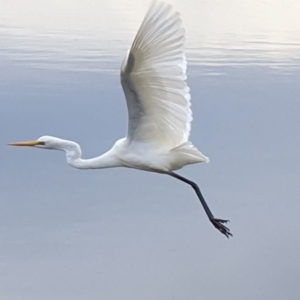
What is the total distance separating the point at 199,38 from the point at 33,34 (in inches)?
69.7

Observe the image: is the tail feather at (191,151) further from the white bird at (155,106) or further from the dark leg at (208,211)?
the dark leg at (208,211)

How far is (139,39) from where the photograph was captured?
4.90 metres

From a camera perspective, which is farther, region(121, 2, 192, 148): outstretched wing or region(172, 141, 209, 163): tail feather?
region(172, 141, 209, 163): tail feather

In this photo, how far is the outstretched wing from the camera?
490 centimetres

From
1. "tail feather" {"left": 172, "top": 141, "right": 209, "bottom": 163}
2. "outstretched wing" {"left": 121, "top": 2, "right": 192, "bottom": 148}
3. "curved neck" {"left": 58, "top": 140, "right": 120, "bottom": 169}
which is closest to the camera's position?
"outstretched wing" {"left": 121, "top": 2, "right": 192, "bottom": 148}

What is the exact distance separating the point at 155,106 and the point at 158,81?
0.57ft

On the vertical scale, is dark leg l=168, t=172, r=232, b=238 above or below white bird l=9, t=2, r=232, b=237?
below

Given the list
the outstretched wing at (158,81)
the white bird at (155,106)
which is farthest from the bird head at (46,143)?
the outstretched wing at (158,81)

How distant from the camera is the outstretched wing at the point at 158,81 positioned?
490 cm

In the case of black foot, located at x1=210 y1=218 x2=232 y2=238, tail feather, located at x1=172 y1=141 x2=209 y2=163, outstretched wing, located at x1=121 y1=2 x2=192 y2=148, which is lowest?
black foot, located at x1=210 y1=218 x2=232 y2=238

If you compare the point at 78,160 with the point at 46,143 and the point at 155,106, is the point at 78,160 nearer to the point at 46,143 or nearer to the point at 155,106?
the point at 46,143

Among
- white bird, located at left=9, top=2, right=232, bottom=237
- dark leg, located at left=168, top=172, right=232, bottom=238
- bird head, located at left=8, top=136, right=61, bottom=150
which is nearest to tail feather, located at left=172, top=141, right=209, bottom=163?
white bird, located at left=9, top=2, right=232, bottom=237

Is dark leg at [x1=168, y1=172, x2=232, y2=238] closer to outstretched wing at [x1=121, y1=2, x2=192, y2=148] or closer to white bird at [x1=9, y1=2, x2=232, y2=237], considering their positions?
white bird at [x1=9, y1=2, x2=232, y2=237]

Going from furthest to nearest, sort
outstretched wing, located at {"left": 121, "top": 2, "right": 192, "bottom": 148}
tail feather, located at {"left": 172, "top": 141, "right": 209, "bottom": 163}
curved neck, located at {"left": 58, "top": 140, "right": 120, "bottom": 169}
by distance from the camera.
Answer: curved neck, located at {"left": 58, "top": 140, "right": 120, "bottom": 169} < tail feather, located at {"left": 172, "top": 141, "right": 209, "bottom": 163} < outstretched wing, located at {"left": 121, "top": 2, "right": 192, "bottom": 148}
